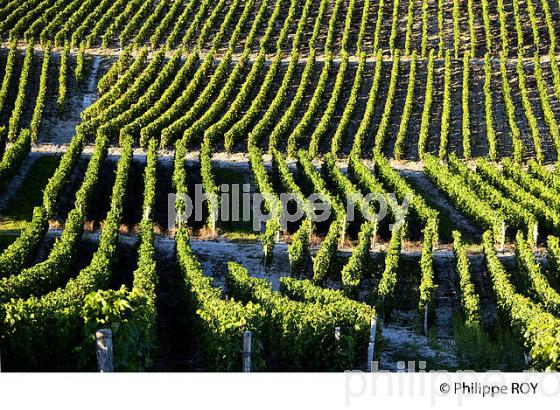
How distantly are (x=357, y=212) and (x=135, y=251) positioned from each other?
895cm

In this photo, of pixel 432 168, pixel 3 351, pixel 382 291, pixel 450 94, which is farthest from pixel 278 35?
pixel 3 351

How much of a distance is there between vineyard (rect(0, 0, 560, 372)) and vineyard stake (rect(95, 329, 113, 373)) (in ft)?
2.00

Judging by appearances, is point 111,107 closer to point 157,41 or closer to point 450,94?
point 157,41

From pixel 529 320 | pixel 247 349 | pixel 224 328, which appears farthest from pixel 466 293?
pixel 247 349

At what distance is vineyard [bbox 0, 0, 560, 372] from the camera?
21656 millimetres

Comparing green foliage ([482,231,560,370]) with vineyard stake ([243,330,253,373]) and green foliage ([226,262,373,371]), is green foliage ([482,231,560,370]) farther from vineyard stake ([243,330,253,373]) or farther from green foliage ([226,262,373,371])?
A: vineyard stake ([243,330,253,373])

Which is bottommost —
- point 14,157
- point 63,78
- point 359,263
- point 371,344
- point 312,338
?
point 371,344

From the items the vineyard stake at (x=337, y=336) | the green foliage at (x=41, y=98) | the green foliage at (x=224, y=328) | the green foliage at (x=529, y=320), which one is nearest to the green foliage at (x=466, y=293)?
the green foliage at (x=529, y=320)

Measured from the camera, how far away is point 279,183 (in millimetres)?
41625

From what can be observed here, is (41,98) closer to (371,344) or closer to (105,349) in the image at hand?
(371,344)

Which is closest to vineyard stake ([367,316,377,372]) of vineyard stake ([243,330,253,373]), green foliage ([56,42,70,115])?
vineyard stake ([243,330,253,373])

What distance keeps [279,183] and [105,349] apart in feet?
83.2

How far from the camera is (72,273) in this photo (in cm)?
2877

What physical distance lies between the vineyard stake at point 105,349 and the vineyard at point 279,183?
609 millimetres
